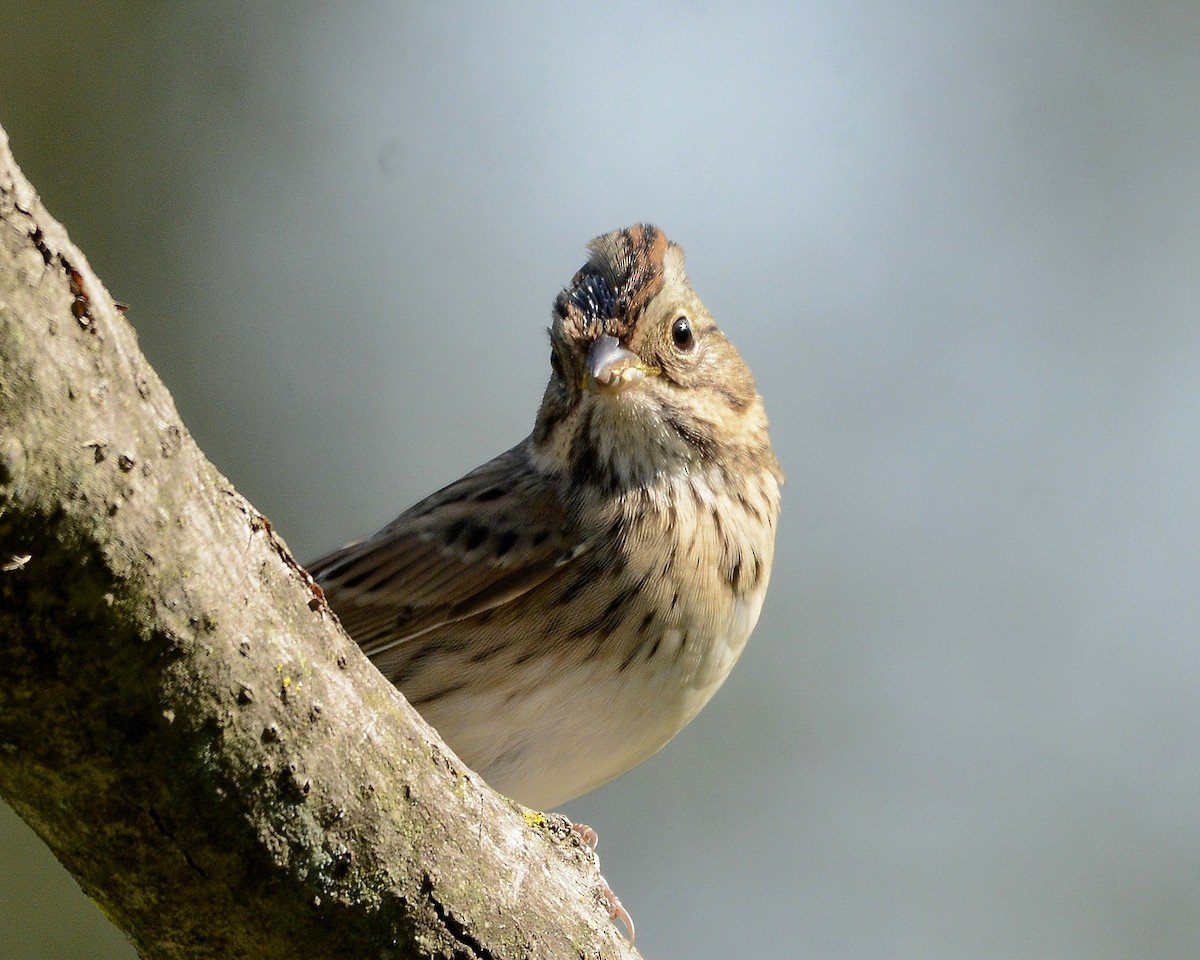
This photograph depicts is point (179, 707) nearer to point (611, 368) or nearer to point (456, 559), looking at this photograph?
point (611, 368)

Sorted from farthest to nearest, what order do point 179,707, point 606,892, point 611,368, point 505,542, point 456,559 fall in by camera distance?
point 456,559, point 505,542, point 611,368, point 606,892, point 179,707

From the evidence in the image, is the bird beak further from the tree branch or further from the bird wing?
the tree branch

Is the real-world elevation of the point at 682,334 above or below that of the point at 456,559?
above

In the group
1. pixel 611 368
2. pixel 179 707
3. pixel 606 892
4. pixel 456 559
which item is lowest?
pixel 179 707

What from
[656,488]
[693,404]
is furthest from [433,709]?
[693,404]

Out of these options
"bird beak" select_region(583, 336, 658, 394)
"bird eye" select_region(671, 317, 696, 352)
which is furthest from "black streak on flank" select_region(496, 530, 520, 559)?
"bird eye" select_region(671, 317, 696, 352)

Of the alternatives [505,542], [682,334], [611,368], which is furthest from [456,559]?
[682,334]

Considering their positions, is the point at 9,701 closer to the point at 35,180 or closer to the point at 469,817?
the point at 469,817

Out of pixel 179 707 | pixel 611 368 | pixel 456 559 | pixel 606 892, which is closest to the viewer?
pixel 179 707
